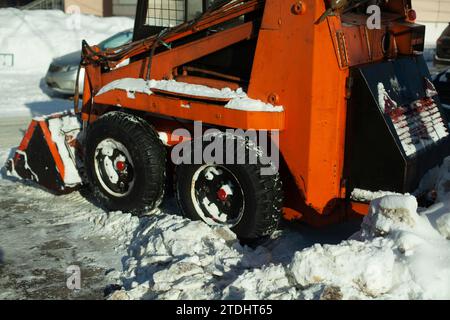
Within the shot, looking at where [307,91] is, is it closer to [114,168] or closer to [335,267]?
[335,267]

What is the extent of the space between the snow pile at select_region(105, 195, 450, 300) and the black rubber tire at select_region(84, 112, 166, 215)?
83 cm

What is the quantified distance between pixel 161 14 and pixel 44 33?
13526 millimetres

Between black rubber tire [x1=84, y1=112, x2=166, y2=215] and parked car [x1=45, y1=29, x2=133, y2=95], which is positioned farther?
parked car [x1=45, y1=29, x2=133, y2=95]

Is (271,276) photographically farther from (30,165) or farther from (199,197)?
(30,165)

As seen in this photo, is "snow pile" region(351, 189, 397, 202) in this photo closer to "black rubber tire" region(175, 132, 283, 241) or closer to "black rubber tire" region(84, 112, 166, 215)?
"black rubber tire" region(175, 132, 283, 241)

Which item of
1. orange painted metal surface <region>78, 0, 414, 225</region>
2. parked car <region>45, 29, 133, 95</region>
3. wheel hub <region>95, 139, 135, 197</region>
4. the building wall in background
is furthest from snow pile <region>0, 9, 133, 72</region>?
the building wall in background

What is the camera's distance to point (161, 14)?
18.3ft

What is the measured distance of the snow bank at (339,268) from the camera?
3.23 m

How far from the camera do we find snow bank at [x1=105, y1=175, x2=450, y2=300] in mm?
3230

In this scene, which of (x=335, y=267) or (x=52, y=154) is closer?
(x=335, y=267)

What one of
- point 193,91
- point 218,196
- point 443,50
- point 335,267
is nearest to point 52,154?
A: point 193,91

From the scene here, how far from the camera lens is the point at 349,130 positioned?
14.3 ft

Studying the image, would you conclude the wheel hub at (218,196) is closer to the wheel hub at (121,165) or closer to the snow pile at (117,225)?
the snow pile at (117,225)

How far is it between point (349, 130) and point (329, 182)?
41 centimetres
